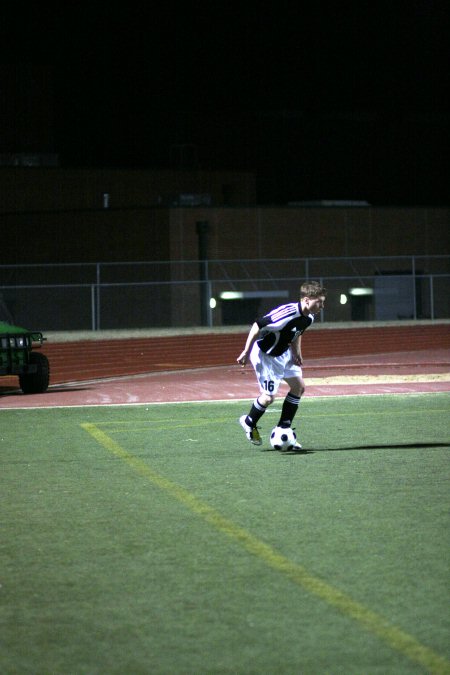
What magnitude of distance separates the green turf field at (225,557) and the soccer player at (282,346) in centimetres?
55

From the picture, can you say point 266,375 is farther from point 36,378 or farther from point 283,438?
point 36,378

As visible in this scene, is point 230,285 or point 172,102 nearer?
point 230,285

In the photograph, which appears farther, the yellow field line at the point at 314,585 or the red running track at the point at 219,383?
the red running track at the point at 219,383

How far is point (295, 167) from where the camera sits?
67562 mm

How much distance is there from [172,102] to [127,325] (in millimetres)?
29348

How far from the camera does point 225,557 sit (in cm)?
725

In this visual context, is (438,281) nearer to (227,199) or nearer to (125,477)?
(227,199)

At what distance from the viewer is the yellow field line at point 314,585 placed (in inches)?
205

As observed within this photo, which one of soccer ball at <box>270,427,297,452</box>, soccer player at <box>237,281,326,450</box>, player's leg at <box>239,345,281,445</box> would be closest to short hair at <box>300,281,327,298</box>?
soccer player at <box>237,281,326,450</box>

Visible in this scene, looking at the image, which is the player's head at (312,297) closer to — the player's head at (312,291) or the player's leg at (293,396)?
the player's head at (312,291)

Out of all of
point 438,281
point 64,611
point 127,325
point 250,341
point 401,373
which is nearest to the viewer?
point 64,611

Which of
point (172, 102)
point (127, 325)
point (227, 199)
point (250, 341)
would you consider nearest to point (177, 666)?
point (250, 341)

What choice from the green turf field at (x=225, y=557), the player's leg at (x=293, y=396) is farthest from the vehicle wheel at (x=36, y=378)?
the player's leg at (x=293, y=396)

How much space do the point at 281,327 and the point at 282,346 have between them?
0.62ft
